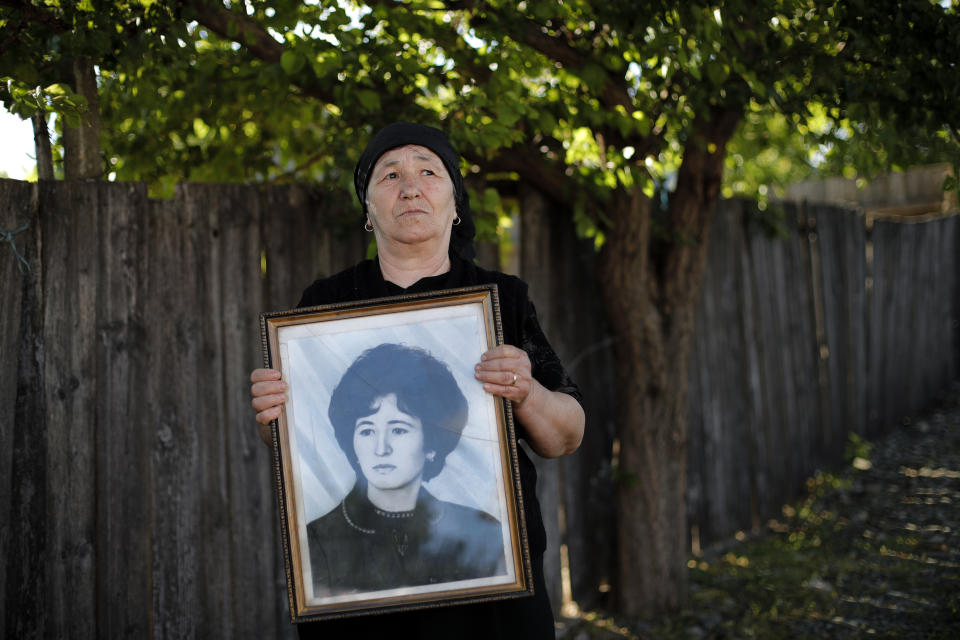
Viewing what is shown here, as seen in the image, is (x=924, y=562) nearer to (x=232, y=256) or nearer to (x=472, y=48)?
(x=472, y=48)

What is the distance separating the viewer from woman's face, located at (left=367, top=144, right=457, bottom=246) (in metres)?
2.16

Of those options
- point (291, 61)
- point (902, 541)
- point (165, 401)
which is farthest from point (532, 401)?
point (902, 541)

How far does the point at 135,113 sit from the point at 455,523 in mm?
2815

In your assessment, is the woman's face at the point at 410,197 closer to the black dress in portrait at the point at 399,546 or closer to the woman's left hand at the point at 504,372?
the woman's left hand at the point at 504,372

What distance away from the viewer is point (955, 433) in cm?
734

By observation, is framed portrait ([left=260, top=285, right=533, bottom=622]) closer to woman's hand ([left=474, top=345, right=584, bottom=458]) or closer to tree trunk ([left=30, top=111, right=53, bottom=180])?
woman's hand ([left=474, top=345, right=584, bottom=458])

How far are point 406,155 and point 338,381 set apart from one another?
0.70m

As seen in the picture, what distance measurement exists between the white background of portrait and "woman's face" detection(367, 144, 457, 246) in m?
0.30

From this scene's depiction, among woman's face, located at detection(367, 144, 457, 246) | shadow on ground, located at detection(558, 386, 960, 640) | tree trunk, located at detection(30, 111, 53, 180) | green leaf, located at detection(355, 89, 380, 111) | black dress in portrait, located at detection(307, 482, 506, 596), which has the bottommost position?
shadow on ground, located at detection(558, 386, 960, 640)

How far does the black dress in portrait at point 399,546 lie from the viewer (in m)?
1.91

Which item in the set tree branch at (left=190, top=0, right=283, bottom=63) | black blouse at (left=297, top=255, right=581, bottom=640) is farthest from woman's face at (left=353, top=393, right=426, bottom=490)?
tree branch at (left=190, top=0, right=283, bottom=63)

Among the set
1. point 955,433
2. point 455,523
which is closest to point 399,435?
point 455,523

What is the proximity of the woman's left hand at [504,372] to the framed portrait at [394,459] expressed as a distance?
3 cm

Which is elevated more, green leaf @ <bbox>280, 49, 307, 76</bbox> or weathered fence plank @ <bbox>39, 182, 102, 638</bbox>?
green leaf @ <bbox>280, 49, 307, 76</bbox>
